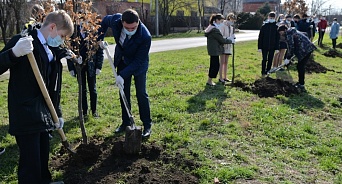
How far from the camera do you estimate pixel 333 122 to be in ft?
19.5

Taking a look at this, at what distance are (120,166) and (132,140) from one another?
349 mm

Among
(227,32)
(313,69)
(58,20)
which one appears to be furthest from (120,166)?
(313,69)

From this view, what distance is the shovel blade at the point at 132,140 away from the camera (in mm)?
4055

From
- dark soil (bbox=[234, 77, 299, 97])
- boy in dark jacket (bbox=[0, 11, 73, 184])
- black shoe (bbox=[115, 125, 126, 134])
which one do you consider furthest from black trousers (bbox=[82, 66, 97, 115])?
dark soil (bbox=[234, 77, 299, 97])

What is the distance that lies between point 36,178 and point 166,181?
133 centimetres

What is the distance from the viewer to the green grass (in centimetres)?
402

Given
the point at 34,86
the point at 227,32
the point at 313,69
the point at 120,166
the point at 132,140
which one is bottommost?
the point at 120,166

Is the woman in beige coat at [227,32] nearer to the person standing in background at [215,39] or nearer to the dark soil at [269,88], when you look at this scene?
the person standing in background at [215,39]

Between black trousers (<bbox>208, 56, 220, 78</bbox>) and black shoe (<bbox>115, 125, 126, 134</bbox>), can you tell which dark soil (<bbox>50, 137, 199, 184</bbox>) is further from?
black trousers (<bbox>208, 56, 220, 78</bbox>)

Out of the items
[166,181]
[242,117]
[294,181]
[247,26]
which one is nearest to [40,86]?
[166,181]

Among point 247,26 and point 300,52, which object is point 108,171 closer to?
point 300,52

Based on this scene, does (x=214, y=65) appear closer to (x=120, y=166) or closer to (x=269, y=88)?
(x=269, y=88)

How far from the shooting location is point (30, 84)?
2.85 meters

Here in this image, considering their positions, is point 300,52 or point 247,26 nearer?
point 300,52
